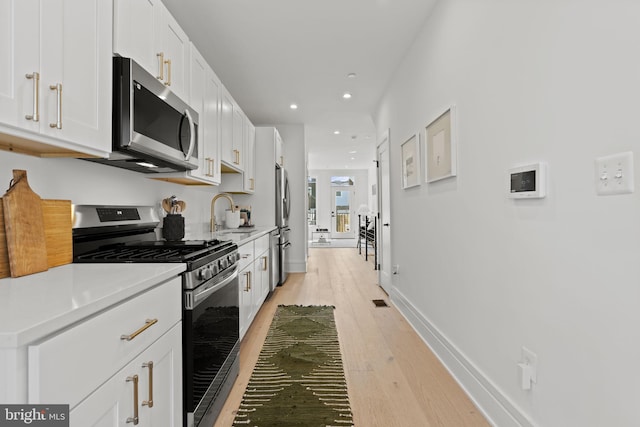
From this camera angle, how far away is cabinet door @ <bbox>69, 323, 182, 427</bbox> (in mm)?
893

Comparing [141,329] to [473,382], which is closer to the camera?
[141,329]

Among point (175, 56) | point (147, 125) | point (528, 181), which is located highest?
point (175, 56)

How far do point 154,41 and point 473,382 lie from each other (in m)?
2.67

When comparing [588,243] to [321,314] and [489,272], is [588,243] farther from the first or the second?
[321,314]

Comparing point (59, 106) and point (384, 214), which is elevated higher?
point (59, 106)

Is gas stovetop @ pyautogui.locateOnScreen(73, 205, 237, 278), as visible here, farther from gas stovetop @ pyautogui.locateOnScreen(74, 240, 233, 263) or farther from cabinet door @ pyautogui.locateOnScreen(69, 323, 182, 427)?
cabinet door @ pyautogui.locateOnScreen(69, 323, 182, 427)

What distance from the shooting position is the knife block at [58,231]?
142cm

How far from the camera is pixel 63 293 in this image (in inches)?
37.7

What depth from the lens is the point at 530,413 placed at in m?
1.49

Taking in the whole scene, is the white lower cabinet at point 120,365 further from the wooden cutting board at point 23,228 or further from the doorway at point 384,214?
the doorway at point 384,214

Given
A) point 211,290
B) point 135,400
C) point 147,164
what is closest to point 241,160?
point 147,164

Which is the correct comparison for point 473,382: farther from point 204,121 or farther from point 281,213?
point 281,213

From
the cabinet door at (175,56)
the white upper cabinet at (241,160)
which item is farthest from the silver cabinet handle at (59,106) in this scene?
the white upper cabinet at (241,160)
